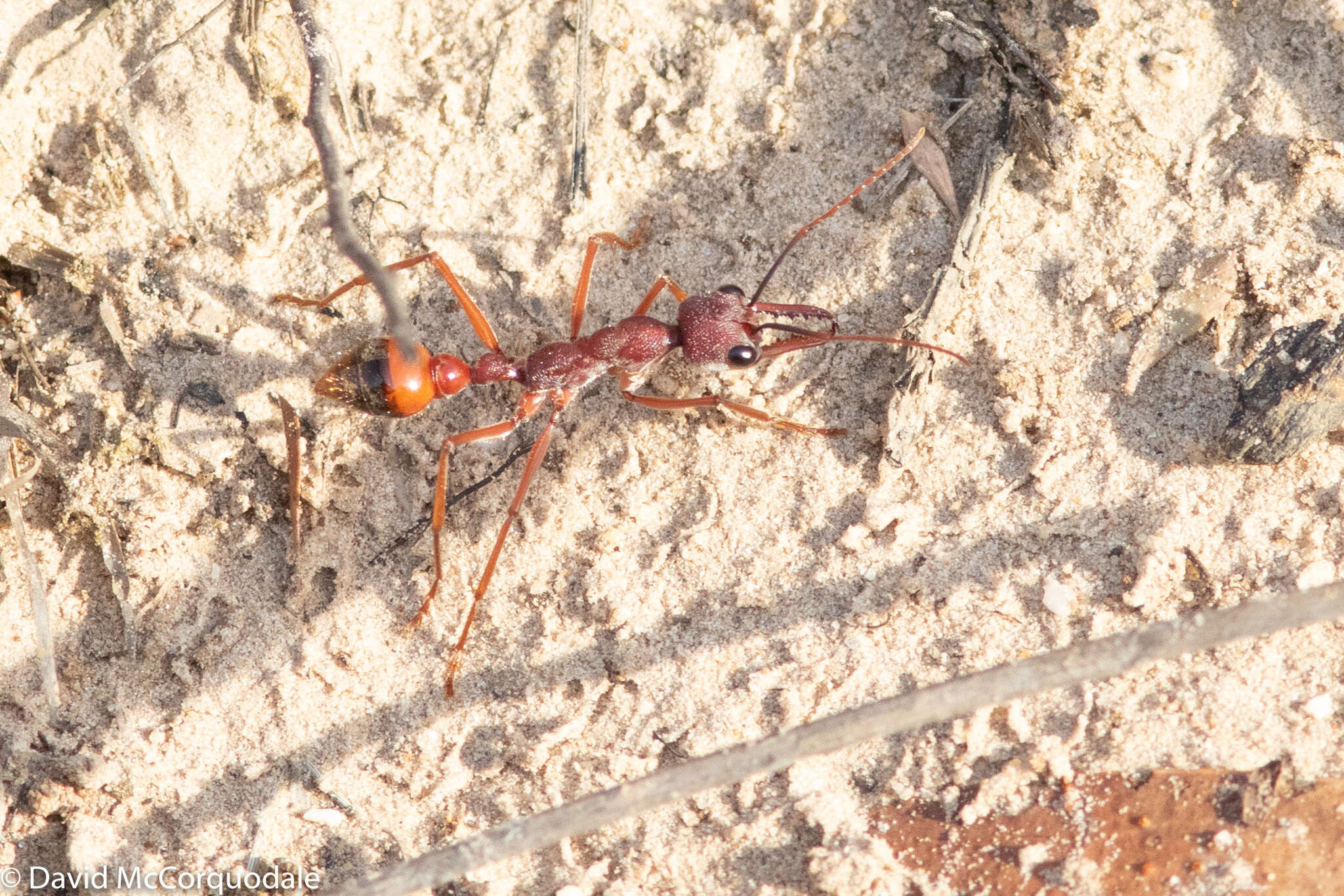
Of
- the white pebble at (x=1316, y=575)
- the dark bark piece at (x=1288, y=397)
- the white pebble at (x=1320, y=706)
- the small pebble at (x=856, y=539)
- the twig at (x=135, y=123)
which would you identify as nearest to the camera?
the white pebble at (x=1320, y=706)

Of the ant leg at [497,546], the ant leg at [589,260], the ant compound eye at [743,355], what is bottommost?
the ant leg at [497,546]

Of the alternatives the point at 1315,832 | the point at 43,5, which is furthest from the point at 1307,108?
the point at 43,5

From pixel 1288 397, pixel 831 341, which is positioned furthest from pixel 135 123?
pixel 1288 397

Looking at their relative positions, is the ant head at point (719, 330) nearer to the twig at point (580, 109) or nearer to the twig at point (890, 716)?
the twig at point (580, 109)

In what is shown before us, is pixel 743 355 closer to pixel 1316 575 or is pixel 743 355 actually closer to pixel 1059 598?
pixel 1059 598

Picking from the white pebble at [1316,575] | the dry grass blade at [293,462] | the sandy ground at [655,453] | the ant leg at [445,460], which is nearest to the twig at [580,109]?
the sandy ground at [655,453]

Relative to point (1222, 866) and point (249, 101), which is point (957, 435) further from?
point (249, 101)

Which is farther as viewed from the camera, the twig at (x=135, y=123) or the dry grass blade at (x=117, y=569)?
the twig at (x=135, y=123)
